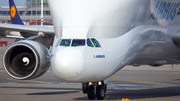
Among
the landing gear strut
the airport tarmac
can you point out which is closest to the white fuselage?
the landing gear strut

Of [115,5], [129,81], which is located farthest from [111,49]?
[129,81]

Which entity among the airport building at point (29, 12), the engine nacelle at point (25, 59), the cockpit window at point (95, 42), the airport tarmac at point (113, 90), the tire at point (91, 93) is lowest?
the airport building at point (29, 12)

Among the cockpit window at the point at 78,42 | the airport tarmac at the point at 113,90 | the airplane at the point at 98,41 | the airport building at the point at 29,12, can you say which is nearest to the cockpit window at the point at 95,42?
the airplane at the point at 98,41

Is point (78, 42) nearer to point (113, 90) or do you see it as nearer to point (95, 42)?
point (95, 42)

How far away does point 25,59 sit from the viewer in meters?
13.9

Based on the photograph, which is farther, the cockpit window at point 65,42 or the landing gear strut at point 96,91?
the landing gear strut at point 96,91

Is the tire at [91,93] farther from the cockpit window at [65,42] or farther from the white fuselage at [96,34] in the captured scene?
the cockpit window at [65,42]

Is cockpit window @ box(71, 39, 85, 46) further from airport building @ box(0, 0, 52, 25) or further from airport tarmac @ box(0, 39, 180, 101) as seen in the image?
airport building @ box(0, 0, 52, 25)

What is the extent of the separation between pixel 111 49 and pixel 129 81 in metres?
9.56

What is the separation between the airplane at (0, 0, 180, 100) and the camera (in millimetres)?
11055

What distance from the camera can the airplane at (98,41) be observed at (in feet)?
36.3

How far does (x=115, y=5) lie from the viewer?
1177 centimetres

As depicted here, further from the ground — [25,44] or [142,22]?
[142,22]

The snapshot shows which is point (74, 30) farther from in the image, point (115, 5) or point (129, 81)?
point (129, 81)
